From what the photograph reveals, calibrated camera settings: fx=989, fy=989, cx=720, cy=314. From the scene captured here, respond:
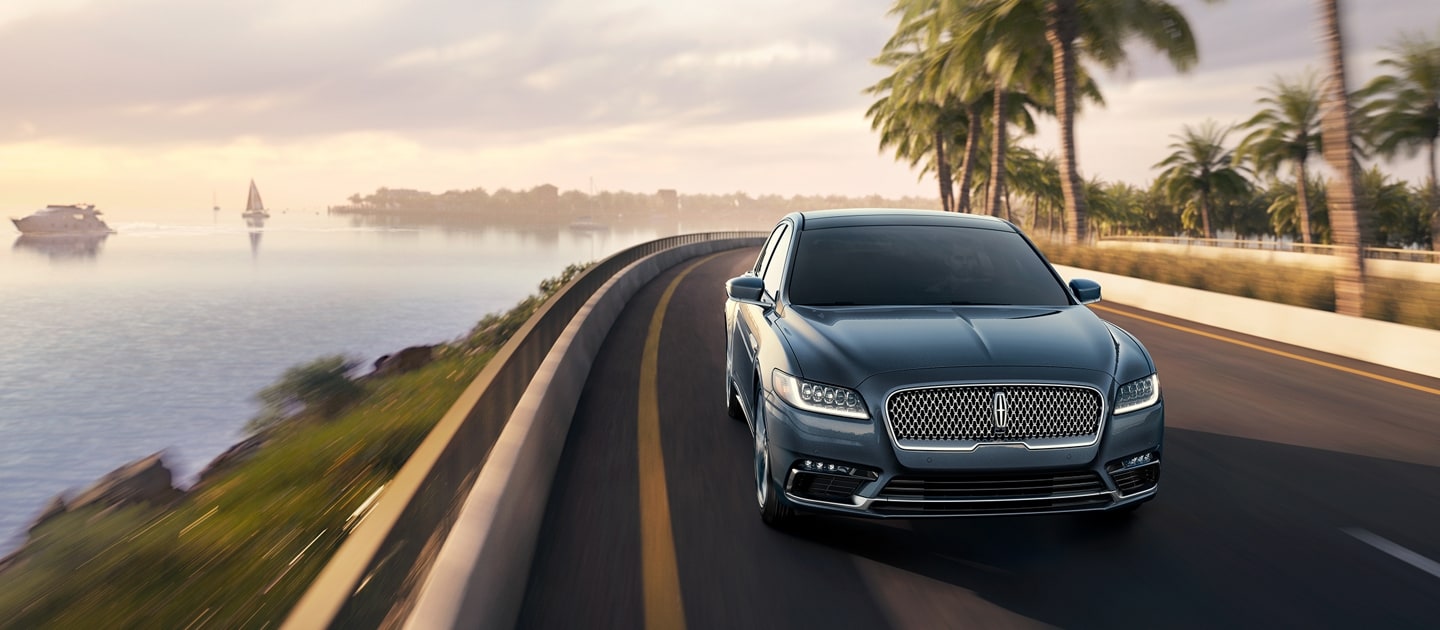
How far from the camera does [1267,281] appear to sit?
18.4 metres

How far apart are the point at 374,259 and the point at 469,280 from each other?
34303mm

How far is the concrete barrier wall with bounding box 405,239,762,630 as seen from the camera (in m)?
3.30

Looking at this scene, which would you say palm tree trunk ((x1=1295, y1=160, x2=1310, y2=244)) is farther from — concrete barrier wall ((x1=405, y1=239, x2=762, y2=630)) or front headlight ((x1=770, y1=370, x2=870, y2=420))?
front headlight ((x1=770, y1=370, x2=870, y2=420))

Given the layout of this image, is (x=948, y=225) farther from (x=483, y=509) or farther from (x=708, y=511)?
(x=483, y=509)

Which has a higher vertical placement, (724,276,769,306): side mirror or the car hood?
(724,276,769,306): side mirror

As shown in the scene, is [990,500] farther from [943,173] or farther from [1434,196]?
[943,173]

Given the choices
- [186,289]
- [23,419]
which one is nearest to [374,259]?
[186,289]

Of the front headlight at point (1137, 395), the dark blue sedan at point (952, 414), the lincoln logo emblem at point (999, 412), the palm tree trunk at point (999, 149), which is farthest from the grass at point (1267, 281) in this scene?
the palm tree trunk at point (999, 149)

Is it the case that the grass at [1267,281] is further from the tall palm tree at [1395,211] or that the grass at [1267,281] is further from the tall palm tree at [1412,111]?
the tall palm tree at [1395,211]

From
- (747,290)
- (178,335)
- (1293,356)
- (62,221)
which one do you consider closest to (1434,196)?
(1293,356)

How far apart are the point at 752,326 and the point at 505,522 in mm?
2394

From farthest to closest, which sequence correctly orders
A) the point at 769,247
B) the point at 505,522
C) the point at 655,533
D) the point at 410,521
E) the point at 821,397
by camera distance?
1. the point at 769,247
2. the point at 655,533
3. the point at 821,397
4. the point at 505,522
5. the point at 410,521

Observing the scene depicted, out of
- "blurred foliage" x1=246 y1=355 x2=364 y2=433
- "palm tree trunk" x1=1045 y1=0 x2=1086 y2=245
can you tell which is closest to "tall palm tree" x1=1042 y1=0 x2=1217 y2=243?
"palm tree trunk" x1=1045 y1=0 x2=1086 y2=245

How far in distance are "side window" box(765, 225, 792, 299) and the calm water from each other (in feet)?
39.6
